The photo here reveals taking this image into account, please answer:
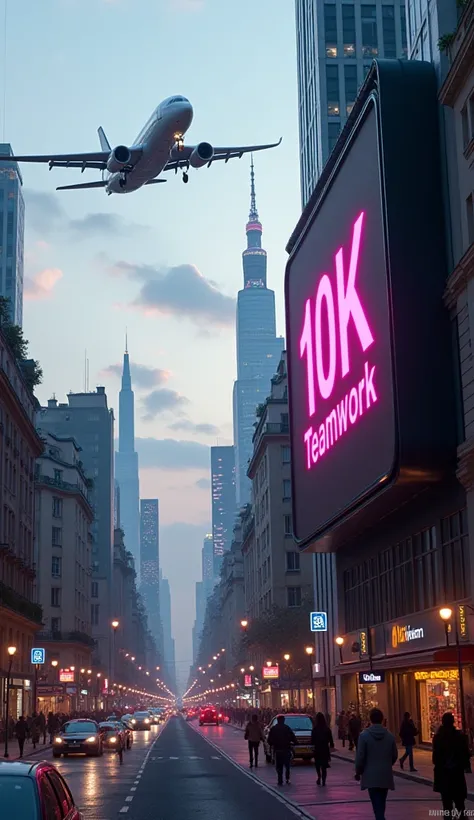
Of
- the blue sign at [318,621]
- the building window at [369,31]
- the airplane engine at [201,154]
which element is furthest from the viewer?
the building window at [369,31]

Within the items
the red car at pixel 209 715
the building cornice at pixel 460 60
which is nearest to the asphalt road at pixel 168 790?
the building cornice at pixel 460 60

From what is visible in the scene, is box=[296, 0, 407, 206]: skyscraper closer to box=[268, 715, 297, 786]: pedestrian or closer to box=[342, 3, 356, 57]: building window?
box=[342, 3, 356, 57]: building window

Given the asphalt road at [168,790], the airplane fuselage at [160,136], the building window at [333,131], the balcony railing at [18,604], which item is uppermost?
the building window at [333,131]

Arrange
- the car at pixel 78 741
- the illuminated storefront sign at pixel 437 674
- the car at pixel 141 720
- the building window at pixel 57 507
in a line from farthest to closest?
the building window at pixel 57 507 → the car at pixel 141 720 → the car at pixel 78 741 → the illuminated storefront sign at pixel 437 674

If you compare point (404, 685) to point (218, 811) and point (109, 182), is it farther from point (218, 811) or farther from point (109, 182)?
point (109, 182)

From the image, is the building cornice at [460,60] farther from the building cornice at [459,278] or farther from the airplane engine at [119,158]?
the airplane engine at [119,158]

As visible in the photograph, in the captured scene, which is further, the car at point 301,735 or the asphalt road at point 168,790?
the car at point 301,735
